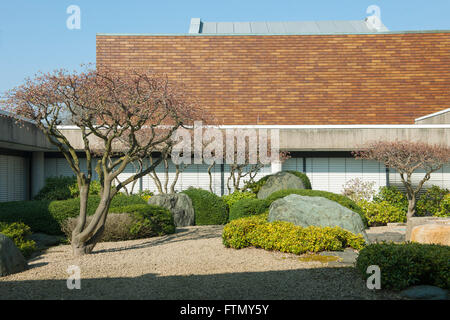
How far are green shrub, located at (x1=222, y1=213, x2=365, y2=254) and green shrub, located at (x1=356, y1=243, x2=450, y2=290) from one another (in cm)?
209

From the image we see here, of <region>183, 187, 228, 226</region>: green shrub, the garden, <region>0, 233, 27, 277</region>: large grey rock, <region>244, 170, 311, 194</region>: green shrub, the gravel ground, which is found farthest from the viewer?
<region>244, 170, 311, 194</region>: green shrub

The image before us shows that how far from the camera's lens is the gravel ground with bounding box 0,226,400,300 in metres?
5.96

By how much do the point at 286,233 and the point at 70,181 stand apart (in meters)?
11.6

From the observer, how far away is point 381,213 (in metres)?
15.5

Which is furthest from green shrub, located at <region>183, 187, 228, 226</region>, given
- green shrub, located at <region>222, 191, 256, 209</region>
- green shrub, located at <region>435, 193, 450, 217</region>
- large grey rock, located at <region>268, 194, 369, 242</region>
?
green shrub, located at <region>435, 193, 450, 217</region>

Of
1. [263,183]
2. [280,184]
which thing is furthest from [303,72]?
[280,184]

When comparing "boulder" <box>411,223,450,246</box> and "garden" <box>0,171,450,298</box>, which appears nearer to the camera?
"garden" <box>0,171,450,298</box>

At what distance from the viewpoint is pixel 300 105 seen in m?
21.5

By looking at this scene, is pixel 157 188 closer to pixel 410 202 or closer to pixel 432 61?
pixel 410 202

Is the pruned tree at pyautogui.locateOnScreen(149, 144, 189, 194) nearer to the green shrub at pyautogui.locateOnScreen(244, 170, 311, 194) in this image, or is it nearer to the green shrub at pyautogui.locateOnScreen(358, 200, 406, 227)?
the green shrub at pyautogui.locateOnScreen(244, 170, 311, 194)

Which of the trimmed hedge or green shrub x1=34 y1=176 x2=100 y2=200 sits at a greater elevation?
green shrub x1=34 y1=176 x2=100 y2=200

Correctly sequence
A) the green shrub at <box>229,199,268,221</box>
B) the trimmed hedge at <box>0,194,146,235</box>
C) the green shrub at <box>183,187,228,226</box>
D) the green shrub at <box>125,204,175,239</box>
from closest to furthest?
1. the green shrub at <box>125,204,175,239</box>
2. the trimmed hedge at <box>0,194,146,235</box>
3. the green shrub at <box>229,199,268,221</box>
4. the green shrub at <box>183,187,228,226</box>

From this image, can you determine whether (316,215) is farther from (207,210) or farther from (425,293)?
(207,210)
